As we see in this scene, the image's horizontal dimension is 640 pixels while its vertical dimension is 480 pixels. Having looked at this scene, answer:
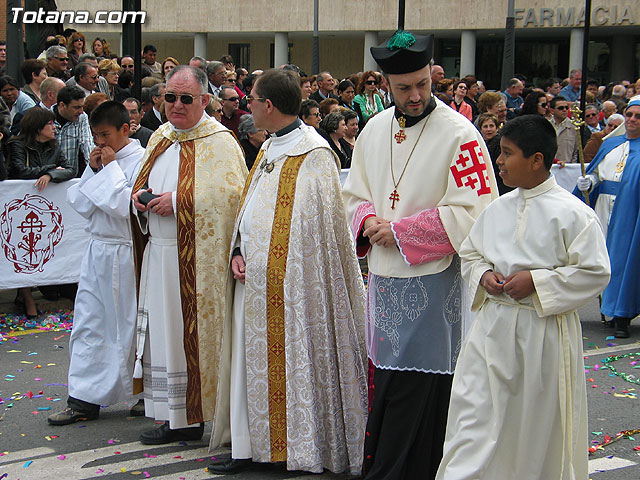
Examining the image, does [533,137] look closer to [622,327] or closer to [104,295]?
[104,295]

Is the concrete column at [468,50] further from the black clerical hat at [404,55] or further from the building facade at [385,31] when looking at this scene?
the black clerical hat at [404,55]

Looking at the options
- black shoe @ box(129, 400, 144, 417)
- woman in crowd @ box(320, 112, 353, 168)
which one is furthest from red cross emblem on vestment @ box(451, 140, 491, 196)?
woman in crowd @ box(320, 112, 353, 168)

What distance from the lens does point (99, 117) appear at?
5.95m

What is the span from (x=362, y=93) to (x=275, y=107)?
27.7 ft

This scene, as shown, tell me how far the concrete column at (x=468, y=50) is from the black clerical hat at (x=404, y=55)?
29.5m

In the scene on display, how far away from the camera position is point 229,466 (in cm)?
507

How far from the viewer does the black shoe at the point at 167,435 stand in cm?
558

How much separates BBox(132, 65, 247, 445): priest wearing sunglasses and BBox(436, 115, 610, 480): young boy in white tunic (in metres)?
1.90

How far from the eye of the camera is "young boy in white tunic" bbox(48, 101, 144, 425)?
596 centimetres

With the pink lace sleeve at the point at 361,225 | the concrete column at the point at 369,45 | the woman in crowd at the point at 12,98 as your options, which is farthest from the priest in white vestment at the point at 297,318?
the concrete column at the point at 369,45

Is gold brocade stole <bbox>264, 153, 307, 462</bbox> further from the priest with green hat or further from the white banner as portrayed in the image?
the white banner

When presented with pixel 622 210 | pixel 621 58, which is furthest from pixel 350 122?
pixel 621 58

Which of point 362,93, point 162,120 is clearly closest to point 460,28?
point 362,93

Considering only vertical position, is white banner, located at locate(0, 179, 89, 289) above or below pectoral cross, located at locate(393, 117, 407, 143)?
below
